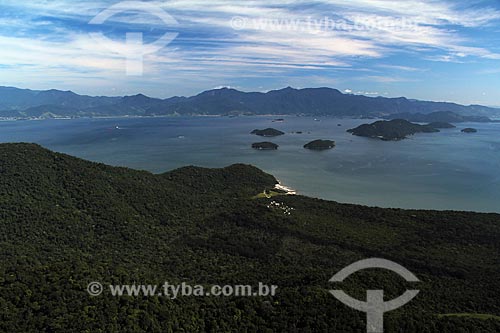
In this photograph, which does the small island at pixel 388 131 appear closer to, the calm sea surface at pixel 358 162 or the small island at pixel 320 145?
the calm sea surface at pixel 358 162

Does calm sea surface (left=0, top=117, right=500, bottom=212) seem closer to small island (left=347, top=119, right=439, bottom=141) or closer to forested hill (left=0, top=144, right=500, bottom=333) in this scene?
small island (left=347, top=119, right=439, bottom=141)

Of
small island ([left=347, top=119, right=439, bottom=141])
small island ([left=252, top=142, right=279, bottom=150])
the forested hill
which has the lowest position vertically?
the forested hill

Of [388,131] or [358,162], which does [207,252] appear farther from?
[388,131]

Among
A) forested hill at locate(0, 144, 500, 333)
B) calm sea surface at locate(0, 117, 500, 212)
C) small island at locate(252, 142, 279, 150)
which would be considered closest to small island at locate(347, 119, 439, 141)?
calm sea surface at locate(0, 117, 500, 212)

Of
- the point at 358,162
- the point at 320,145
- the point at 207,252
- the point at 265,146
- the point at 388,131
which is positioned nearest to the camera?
the point at 207,252

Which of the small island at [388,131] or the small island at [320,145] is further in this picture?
the small island at [388,131]

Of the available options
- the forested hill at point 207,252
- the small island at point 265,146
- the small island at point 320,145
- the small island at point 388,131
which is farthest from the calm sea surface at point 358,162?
the forested hill at point 207,252

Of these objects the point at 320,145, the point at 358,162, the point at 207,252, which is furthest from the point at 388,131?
the point at 207,252

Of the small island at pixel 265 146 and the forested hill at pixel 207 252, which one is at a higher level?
the small island at pixel 265 146

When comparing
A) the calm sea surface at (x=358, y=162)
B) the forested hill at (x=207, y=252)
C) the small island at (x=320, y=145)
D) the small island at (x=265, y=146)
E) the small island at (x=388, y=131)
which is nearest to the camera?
the forested hill at (x=207, y=252)
